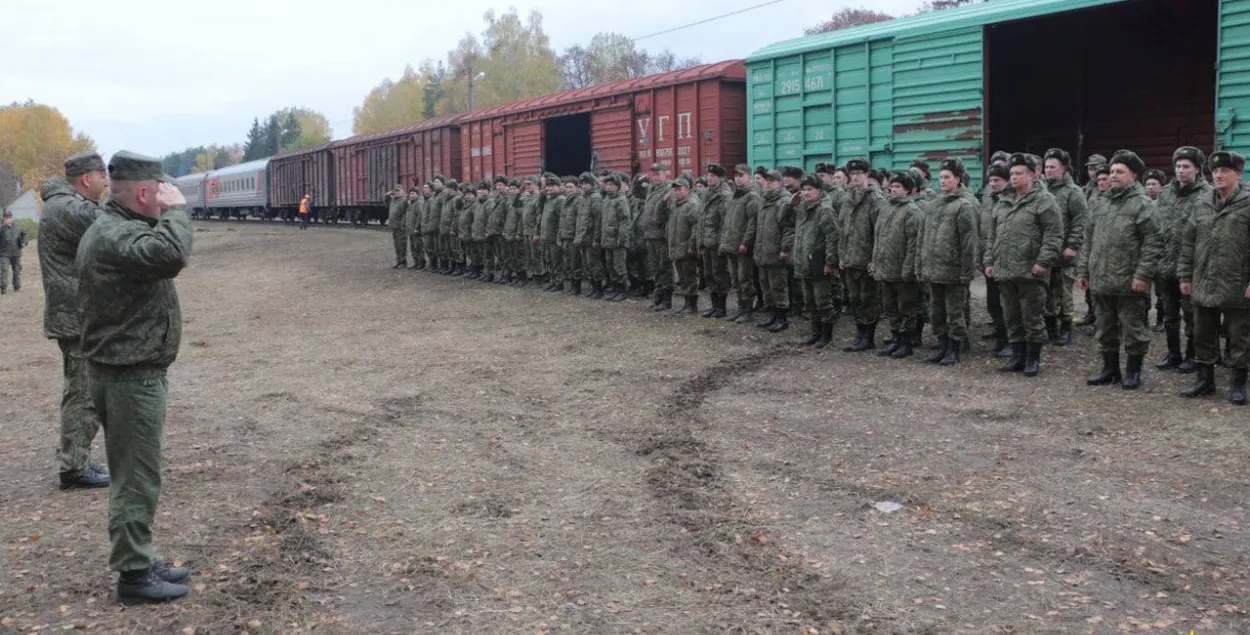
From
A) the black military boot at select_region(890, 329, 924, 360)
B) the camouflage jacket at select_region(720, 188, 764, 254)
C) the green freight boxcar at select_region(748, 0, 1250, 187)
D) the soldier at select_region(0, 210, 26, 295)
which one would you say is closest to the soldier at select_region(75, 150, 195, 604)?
the black military boot at select_region(890, 329, 924, 360)

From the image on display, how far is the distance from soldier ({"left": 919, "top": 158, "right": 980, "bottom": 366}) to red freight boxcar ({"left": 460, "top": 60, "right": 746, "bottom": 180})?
807 centimetres

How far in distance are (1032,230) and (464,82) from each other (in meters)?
70.7

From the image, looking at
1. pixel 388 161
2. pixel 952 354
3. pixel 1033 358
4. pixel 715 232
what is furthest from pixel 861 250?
pixel 388 161

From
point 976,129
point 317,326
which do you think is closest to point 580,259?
point 317,326

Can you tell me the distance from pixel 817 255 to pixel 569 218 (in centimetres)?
551

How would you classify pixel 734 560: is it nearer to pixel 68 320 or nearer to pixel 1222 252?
pixel 68 320

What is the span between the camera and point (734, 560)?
15.0ft

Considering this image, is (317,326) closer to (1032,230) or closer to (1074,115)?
(1032,230)

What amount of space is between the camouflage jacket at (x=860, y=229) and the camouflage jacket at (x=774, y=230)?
35.8 inches

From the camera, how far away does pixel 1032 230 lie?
8.30m

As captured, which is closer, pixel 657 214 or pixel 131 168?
pixel 131 168

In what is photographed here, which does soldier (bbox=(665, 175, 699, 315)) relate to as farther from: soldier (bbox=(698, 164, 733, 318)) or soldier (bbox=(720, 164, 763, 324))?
soldier (bbox=(720, 164, 763, 324))

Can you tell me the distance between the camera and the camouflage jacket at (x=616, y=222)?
13914 mm

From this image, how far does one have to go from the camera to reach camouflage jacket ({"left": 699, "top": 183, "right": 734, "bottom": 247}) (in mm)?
12000
